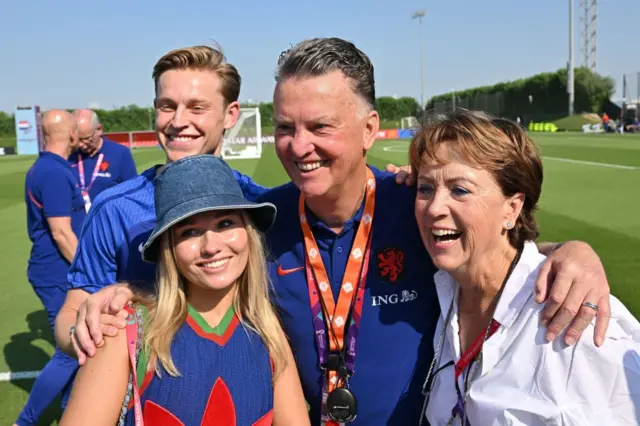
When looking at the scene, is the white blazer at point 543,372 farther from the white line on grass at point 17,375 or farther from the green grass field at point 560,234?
the white line on grass at point 17,375

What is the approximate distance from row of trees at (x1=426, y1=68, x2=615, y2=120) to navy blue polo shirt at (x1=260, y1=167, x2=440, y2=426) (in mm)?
45583

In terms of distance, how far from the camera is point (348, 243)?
9.08ft

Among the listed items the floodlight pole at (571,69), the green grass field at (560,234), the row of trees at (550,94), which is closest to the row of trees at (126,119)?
the row of trees at (550,94)

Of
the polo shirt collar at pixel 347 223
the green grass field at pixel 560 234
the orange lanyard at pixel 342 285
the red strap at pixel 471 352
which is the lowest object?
the green grass field at pixel 560 234

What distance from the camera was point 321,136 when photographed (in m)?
2.59

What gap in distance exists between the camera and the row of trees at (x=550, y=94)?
5009cm

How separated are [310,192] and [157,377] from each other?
1028mm

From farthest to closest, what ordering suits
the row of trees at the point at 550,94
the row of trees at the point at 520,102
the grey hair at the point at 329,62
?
the row of trees at the point at 520,102 < the row of trees at the point at 550,94 < the grey hair at the point at 329,62

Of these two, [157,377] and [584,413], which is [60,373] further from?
[584,413]

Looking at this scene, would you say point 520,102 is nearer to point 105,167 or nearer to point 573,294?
point 105,167

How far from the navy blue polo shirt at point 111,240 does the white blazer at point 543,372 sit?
1614 millimetres

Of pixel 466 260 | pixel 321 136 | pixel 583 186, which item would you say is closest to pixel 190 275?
pixel 321 136

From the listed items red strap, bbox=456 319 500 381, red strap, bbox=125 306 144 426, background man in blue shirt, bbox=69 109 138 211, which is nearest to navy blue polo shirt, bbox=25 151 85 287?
background man in blue shirt, bbox=69 109 138 211

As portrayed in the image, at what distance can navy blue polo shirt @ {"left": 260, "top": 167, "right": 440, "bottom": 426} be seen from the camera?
2.60 m
